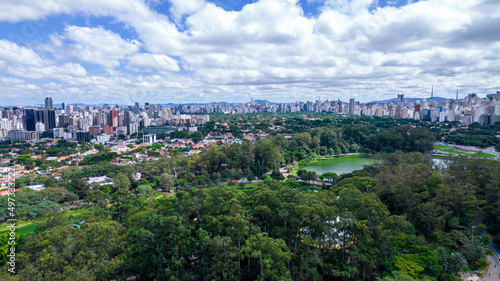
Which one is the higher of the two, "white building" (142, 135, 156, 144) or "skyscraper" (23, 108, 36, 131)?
"skyscraper" (23, 108, 36, 131)

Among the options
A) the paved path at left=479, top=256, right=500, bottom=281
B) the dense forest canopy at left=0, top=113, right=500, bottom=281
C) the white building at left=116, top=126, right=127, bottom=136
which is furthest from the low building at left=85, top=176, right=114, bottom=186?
the white building at left=116, top=126, right=127, bottom=136

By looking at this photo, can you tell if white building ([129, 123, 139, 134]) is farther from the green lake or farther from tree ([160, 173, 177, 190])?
the green lake

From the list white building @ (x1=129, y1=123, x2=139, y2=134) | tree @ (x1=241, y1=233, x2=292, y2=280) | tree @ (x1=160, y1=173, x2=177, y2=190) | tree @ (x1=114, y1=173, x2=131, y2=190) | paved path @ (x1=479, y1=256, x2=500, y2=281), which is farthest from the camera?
white building @ (x1=129, y1=123, x2=139, y2=134)

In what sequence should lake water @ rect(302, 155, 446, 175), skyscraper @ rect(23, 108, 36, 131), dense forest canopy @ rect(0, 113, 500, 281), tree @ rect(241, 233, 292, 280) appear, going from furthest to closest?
skyscraper @ rect(23, 108, 36, 131)
lake water @ rect(302, 155, 446, 175)
dense forest canopy @ rect(0, 113, 500, 281)
tree @ rect(241, 233, 292, 280)

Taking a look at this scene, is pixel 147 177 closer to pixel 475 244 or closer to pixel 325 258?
pixel 325 258

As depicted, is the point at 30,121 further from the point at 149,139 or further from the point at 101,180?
the point at 101,180

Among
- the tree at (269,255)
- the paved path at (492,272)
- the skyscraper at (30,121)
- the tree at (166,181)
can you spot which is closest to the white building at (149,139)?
the skyscraper at (30,121)

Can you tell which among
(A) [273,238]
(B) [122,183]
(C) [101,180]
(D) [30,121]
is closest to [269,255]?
(A) [273,238]

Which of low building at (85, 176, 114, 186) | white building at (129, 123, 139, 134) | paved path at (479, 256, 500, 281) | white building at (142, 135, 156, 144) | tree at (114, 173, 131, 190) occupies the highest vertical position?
white building at (129, 123, 139, 134)

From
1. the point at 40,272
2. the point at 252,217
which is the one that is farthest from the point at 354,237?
the point at 40,272

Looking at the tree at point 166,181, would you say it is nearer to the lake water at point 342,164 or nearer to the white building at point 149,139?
the lake water at point 342,164
